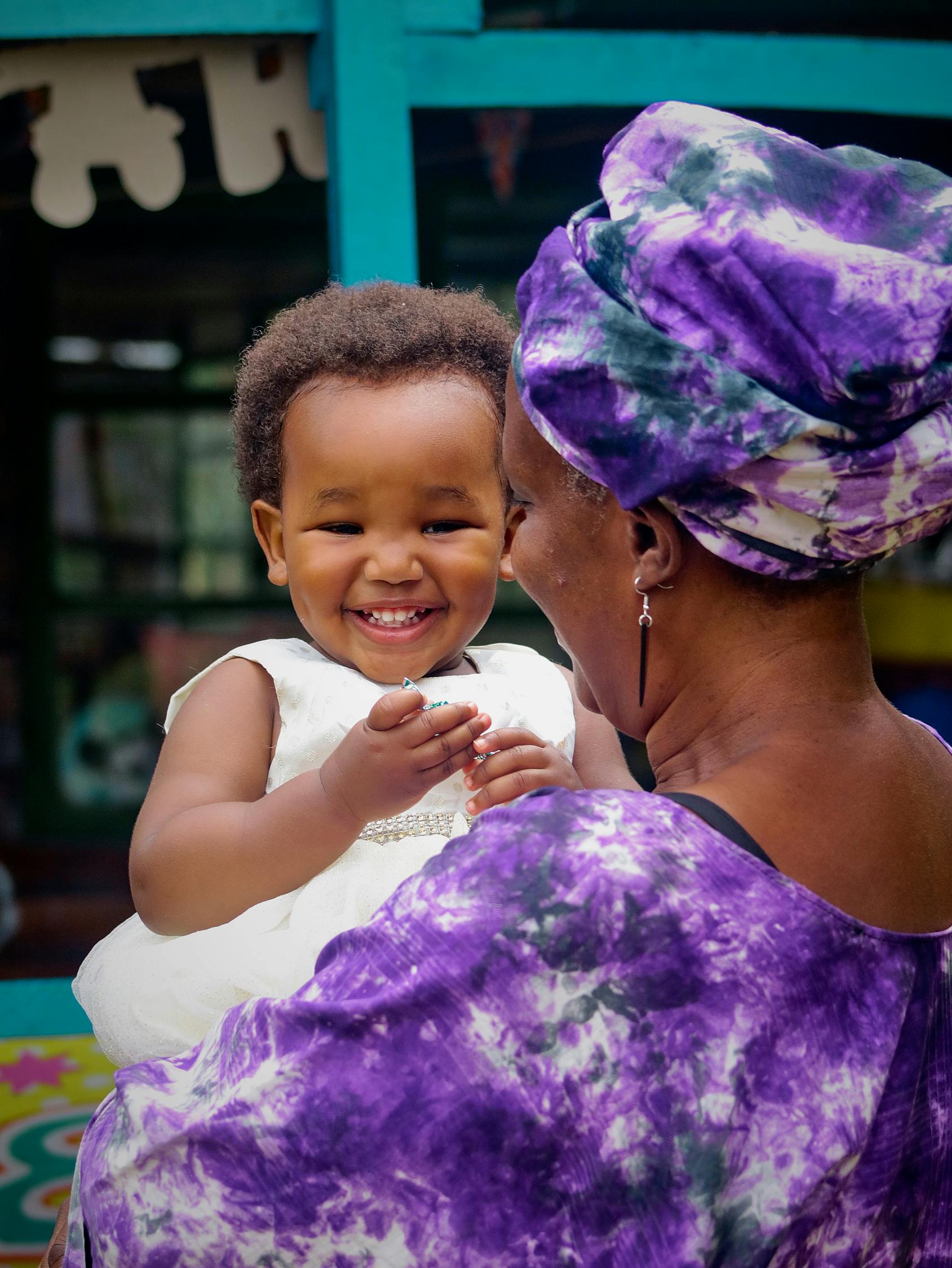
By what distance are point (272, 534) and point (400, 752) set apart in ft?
2.37

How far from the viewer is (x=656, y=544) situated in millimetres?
1392

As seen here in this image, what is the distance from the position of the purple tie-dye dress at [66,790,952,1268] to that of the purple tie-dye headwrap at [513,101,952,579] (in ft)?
1.04

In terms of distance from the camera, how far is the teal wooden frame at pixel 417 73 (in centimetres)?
336

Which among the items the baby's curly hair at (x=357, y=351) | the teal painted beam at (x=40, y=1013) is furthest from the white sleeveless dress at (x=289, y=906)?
the teal painted beam at (x=40, y=1013)

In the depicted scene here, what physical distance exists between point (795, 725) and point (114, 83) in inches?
137

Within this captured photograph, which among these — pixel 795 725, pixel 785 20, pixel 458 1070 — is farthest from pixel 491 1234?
pixel 785 20

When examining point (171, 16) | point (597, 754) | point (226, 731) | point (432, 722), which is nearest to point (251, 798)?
point (226, 731)

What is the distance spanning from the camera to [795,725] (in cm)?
134

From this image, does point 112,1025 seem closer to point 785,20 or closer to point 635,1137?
point 635,1137

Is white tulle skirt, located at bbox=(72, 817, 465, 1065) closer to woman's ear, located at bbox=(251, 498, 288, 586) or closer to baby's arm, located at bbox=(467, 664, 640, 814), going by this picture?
baby's arm, located at bbox=(467, 664, 640, 814)

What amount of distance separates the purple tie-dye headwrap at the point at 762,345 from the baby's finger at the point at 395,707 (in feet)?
1.68

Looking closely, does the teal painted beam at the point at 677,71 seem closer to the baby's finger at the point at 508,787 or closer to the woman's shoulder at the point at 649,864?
the baby's finger at the point at 508,787

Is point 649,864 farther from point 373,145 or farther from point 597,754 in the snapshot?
point 373,145

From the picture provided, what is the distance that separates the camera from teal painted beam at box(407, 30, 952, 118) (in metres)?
3.49
